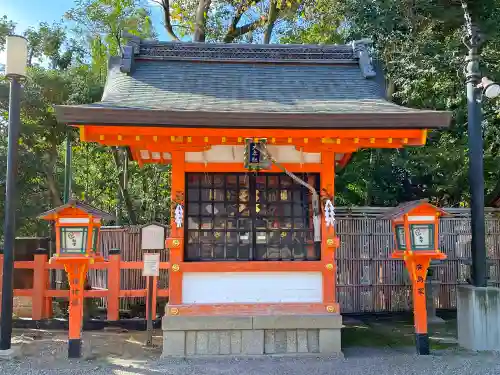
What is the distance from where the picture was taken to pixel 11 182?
6.00m

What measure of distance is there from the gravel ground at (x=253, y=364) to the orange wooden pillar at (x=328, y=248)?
33.2 inches

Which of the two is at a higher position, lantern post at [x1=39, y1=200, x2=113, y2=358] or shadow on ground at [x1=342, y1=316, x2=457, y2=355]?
lantern post at [x1=39, y1=200, x2=113, y2=358]

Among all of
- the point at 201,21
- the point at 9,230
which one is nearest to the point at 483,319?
the point at 9,230

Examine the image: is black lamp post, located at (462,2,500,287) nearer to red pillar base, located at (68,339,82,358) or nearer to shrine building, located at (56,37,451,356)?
shrine building, located at (56,37,451,356)

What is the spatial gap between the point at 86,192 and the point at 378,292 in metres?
11.5

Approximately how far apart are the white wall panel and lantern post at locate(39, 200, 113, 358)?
1404 mm

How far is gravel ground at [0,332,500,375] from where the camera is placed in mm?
5484

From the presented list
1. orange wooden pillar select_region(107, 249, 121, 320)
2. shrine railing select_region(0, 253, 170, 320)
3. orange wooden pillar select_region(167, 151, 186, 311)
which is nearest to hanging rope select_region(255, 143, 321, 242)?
orange wooden pillar select_region(167, 151, 186, 311)

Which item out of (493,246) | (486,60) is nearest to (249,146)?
(493,246)

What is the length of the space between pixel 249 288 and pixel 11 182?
3.61 metres

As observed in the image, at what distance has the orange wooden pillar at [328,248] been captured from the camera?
20.7 ft

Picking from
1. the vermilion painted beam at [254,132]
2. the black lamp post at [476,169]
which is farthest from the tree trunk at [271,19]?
the vermilion painted beam at [254,132]

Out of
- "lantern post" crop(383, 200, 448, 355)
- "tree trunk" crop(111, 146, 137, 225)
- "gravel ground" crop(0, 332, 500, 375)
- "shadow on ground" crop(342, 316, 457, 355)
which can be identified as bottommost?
"shadow on ground" crop(342, 316, 457, 355)

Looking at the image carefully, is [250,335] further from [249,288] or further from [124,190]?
[124,190]
